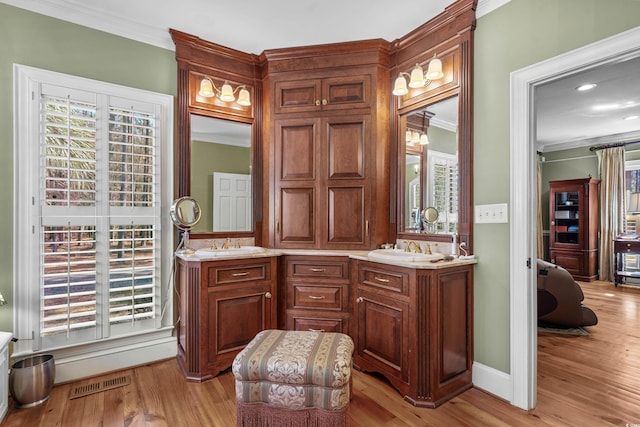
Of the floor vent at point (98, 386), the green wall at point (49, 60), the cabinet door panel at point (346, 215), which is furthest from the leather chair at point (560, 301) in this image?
the green wall at point (49, 60)

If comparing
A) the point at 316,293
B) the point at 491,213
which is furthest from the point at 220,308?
the point at 491,213

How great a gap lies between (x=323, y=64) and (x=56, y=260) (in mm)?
2473

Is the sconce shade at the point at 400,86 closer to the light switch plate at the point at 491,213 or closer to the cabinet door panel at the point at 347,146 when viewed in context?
the cabinet door panel at the point at 347,146

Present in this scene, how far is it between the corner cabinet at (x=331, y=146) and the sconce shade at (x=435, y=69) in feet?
→ 1.55

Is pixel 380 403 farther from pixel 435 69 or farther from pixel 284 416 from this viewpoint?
pixel 435 69

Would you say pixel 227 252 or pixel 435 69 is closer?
pixel 435 69

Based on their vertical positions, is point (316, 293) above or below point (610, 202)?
below

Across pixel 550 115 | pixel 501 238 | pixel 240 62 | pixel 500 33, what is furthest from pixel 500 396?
pixel 550 115

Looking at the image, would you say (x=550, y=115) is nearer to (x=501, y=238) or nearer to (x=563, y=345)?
(x=563, y=345)

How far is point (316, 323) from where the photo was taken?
2.51 m

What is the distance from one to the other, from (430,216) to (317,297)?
3.54 ft

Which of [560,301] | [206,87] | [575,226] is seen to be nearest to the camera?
[206,87]

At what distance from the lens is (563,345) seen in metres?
2.95

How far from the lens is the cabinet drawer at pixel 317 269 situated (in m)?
2.50
